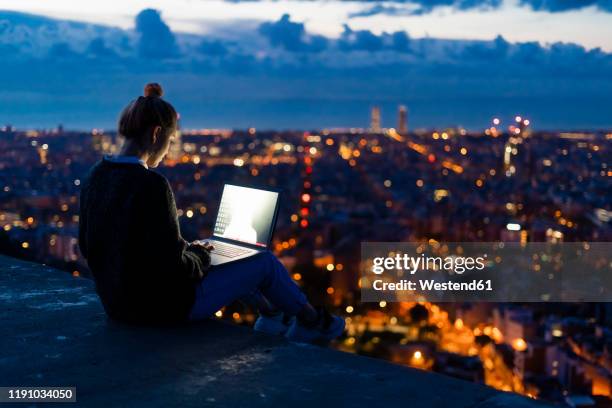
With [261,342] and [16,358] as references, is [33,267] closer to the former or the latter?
[16,358]

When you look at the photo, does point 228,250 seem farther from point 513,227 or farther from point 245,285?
point 513,227

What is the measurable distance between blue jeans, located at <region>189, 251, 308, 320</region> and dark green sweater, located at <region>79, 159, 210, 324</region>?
0.15 ft

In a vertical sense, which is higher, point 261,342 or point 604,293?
point 261,342

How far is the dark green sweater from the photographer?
2189 millimetres

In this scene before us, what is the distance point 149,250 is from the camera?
2223mm

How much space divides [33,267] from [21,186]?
1712 cm

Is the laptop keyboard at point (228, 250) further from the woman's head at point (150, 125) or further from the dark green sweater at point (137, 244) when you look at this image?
the woman's head at point (150, 125)

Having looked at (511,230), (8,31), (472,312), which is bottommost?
(472,312)

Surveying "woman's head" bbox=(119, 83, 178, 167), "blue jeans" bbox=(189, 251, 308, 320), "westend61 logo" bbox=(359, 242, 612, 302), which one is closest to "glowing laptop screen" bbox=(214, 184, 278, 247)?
"blue jeans" bbox=(189, 251, 308, 320)

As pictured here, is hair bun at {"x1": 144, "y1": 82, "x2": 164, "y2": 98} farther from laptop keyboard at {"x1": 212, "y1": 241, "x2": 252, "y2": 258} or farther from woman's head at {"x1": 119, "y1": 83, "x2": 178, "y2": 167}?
laptop keyboard at {"x1": 212, "y1": 241, "x2": 252, "y2": 258}

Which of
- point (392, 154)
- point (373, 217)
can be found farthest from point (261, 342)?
point (392, 154)

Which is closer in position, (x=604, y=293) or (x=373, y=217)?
(x=604, y=293)

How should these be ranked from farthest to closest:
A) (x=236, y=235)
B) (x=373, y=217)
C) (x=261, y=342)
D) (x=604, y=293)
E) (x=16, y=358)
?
(x=373, y=217) → (x=604, y=293) → (x=236, y=235) → (x=261, y=342) → (x=16, y=358)

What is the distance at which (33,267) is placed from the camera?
3490mm
